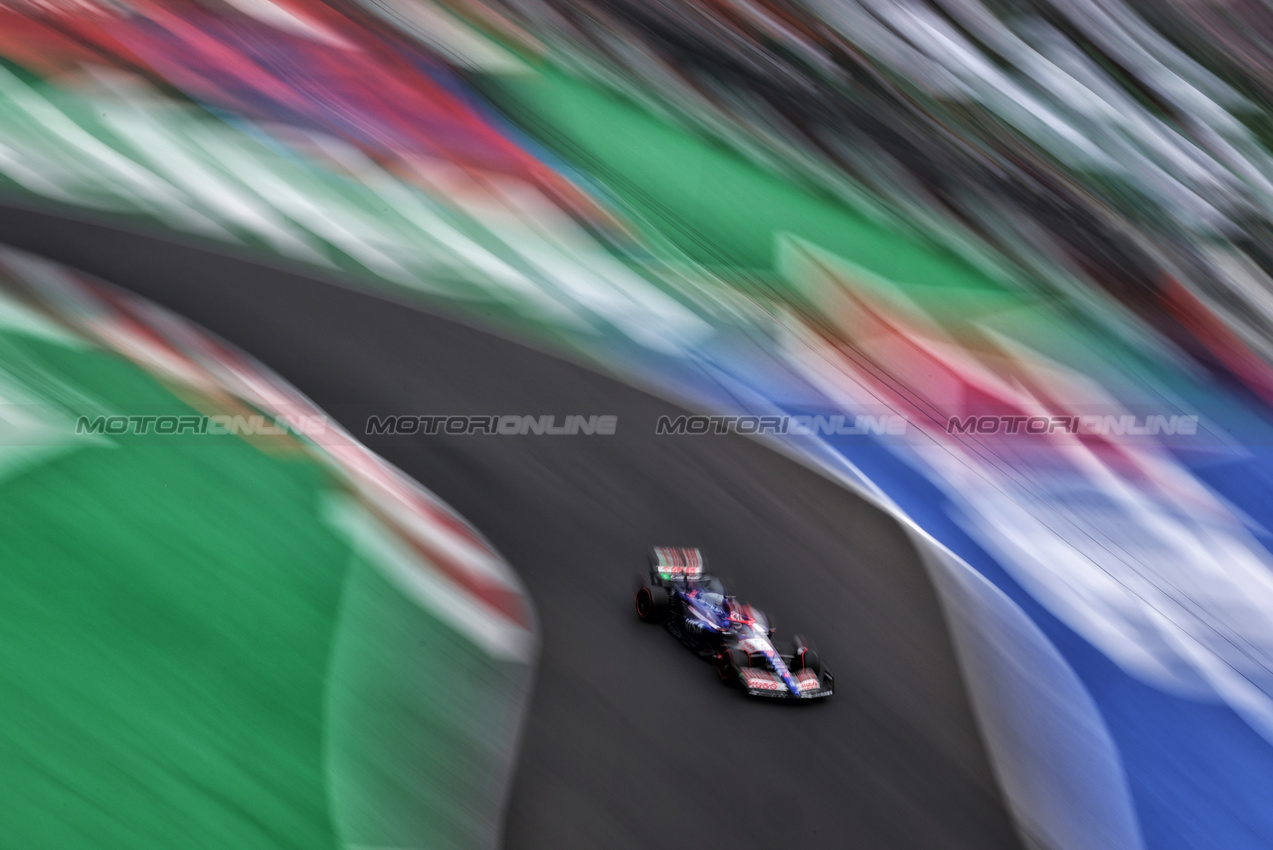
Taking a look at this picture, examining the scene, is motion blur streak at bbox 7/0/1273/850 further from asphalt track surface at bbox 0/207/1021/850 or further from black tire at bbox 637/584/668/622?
black tire at bbox 637/584/668/622

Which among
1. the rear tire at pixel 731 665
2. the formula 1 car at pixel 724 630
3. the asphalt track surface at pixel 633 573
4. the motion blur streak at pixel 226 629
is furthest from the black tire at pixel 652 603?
the motion blur streak at pixel 226 629

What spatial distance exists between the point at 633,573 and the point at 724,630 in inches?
38.1

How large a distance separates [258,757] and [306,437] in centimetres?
265

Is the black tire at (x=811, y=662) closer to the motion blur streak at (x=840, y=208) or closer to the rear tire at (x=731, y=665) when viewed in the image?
the rear tire at (x=731, y=665)

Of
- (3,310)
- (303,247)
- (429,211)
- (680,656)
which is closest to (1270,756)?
(680,656)

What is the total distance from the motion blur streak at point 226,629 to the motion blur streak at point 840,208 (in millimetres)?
2012

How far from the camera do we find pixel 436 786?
5.68 meters

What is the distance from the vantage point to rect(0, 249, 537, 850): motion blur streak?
18.3ft

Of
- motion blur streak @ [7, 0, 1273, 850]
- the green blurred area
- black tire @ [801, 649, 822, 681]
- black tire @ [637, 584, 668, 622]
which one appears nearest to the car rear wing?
black tire @ [637, 584, 668, 622]

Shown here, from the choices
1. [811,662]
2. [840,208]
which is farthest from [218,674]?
[840,208]

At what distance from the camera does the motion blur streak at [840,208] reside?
27.4 feet

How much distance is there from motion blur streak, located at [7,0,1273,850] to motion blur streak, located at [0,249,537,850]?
201cm

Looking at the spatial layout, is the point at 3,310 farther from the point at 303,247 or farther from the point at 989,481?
the point at 989,481

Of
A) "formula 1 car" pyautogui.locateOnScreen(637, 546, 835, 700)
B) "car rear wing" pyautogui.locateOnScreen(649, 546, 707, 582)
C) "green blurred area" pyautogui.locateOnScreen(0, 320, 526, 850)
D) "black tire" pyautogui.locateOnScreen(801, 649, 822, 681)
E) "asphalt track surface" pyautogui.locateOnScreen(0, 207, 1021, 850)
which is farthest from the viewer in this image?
"car rear wing" pyautogui.locateOnScreen(649, 546, 707, 582)
